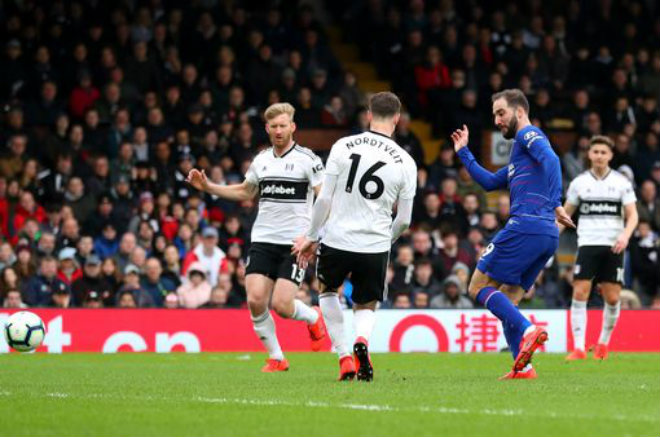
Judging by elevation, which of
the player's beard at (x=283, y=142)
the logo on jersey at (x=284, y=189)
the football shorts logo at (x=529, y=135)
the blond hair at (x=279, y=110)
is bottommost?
the logo on jersey at (x=284, y=189)

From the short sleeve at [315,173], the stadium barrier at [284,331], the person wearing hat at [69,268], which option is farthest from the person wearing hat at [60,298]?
the short sleeve at [315,173]

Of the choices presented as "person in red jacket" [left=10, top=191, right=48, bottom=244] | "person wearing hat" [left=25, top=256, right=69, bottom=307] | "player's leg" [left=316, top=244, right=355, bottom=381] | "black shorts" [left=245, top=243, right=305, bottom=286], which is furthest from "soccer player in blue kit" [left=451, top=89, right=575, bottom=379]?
"person in red jacket" [left=10, top=191, right=48, bottom=244]

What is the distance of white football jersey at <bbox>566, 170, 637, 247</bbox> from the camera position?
51.0 feet

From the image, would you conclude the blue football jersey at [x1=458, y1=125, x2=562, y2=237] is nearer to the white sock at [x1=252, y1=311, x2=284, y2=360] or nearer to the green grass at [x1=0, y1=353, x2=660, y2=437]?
the green grass at [x1=0, y1=353, x2=660, y2=437]

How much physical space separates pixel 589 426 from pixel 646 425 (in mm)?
361

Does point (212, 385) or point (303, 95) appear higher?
point (303, 95)

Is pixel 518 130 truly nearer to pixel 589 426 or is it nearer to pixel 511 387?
pixel 511 387

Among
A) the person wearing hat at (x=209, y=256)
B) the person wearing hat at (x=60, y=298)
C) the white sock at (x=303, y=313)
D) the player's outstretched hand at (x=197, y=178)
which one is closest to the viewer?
the player's outstretched hand at (x=197, y=178)

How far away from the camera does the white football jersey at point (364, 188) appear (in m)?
10.7

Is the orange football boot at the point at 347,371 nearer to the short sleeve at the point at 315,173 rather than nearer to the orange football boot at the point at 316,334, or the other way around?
the short sleeve at the point at 315,173

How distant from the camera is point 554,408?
28.8 feet

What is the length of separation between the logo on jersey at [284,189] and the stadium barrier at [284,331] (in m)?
6.05

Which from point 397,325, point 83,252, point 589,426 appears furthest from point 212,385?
point 83,252

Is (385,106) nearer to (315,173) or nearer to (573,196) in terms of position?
(315,173)
